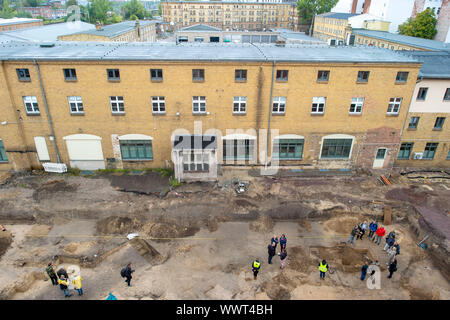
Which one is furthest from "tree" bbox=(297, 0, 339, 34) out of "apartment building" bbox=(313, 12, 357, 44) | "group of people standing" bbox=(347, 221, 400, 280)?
"group of people standing" bbox=(347, 221, 400, 280)

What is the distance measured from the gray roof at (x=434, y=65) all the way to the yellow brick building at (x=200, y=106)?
2.27 m

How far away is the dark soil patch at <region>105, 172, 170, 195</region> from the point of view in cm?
2509

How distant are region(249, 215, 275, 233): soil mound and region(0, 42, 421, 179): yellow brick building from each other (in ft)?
20.6

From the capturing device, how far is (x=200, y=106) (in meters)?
26.6

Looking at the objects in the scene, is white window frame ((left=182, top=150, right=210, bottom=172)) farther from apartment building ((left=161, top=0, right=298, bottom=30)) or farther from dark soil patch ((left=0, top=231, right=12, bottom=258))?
apartment building ((left=161, top=0, right=298, bottom=30))

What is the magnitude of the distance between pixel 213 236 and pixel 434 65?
2637 cm

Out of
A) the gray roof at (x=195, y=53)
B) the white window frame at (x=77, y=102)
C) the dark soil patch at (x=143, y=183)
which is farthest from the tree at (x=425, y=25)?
the white window frame at (x=77, y=102)

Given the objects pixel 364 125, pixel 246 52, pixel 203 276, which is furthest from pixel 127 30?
pixel 203 276

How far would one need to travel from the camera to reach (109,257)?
18.9 meters

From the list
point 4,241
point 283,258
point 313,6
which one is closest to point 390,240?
point 283,258

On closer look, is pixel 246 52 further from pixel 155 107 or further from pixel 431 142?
pixel 431 142

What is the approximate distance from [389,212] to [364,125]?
8745 millimetres

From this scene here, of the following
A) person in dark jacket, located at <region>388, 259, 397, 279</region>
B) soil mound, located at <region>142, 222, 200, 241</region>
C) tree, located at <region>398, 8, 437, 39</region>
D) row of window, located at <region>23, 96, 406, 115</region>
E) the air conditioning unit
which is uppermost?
tree, located at <region>398, 8, 437, 39</region>

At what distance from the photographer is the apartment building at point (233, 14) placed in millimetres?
132000
